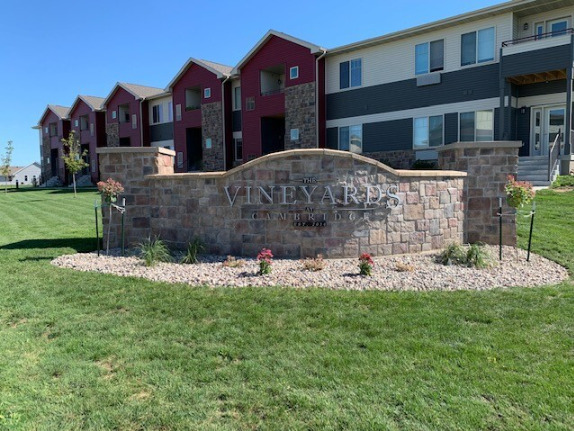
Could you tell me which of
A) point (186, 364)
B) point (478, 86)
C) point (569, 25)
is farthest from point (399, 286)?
point (569, 25)

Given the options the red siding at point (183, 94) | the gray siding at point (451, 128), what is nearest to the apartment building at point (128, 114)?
the red siding at point (183, 94)

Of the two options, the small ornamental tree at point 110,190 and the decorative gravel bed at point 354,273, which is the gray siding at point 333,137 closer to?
the decorative gravel bed at point 354,273

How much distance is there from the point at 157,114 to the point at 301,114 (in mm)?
15818

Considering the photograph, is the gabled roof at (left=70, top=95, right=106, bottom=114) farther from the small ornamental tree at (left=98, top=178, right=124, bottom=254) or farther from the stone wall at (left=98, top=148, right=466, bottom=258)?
the stone wall at (left=98, top=148, right=466, bottom=258)

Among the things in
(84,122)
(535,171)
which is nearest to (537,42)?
(535,171)

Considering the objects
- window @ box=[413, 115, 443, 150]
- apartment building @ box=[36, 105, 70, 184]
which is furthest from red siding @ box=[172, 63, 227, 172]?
apartment building @ box=[36, 105, 70, 184]

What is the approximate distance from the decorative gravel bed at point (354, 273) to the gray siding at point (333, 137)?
51.3ft

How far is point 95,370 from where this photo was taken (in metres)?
4.12

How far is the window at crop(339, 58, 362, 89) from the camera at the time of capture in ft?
74.9

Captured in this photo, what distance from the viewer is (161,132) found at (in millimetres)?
35250

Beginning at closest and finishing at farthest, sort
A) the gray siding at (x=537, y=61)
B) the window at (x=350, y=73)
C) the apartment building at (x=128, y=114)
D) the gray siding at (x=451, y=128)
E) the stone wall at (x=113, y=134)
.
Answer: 1. the gray siding at (x=537, y=61)
2. the gray siding at (x=451, y=128)
3. the window at (x=350, y=73)
4. the apartment building at (x=128, y=114)
5. the stone wall at (x=113, y=134)

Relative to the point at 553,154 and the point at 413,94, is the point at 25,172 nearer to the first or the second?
the point at 413,94

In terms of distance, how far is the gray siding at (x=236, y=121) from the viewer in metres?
29.2

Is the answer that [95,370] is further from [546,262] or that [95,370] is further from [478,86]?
[478,86]
